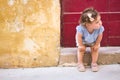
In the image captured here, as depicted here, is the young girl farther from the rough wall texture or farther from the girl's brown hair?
the rough wall texture

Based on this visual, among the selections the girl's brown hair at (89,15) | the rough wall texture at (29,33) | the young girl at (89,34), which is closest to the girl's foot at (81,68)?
the young girl at (89,34)

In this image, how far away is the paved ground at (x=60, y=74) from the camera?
16.2 ft

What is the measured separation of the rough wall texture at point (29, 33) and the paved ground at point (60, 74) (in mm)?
128

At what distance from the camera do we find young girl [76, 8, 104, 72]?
4941 millimetres

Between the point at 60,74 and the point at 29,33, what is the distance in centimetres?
72

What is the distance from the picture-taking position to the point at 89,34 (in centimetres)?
509

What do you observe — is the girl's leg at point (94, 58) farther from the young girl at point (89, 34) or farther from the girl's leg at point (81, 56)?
the girl's leg at point (81, 56)

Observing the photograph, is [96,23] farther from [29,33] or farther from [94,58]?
[29,33]

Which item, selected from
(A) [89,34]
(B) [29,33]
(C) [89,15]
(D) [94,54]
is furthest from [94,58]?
(B) [29,33]

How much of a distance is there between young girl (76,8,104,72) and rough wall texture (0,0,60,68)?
13.1 inches

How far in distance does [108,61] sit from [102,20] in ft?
2.03

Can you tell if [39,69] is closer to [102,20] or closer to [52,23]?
[52,23]

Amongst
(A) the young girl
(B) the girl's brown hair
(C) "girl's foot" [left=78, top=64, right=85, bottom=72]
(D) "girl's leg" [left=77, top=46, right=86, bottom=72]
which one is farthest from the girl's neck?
(C) "girl's foot" [left=78, top=64, right=85, bottom=72]

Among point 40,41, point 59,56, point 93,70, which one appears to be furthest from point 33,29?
point 93,70
